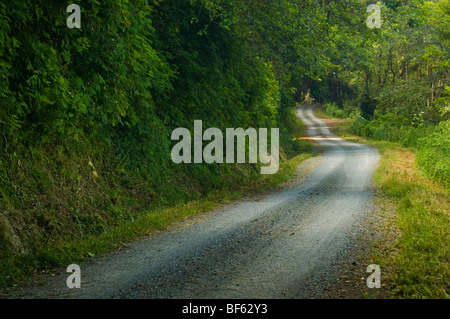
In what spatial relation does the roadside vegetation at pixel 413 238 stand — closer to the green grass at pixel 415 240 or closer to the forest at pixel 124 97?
the green grass at pixel 415 240

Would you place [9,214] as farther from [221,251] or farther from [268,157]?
[268,157]

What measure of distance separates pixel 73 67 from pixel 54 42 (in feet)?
2.22

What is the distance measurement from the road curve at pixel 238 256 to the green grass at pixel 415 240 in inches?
28.1

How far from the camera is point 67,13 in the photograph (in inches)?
319

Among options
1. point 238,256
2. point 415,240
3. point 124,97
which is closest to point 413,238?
point 415,240

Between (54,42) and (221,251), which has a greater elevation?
(54,42)

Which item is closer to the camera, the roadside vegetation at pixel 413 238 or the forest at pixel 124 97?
the roadside vegetation at pixel 413 238

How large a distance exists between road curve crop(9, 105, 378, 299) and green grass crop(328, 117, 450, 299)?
2.34 ft

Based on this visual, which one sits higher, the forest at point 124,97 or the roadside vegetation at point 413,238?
the forest at point 124,97

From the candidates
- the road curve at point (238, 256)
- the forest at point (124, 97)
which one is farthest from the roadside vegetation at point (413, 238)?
the forest at point (124, 97)

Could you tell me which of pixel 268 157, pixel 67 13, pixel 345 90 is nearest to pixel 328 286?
pixel 67 13

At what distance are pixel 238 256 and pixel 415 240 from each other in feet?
9.70

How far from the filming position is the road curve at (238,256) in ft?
17.6

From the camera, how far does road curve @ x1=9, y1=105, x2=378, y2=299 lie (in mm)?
5379
